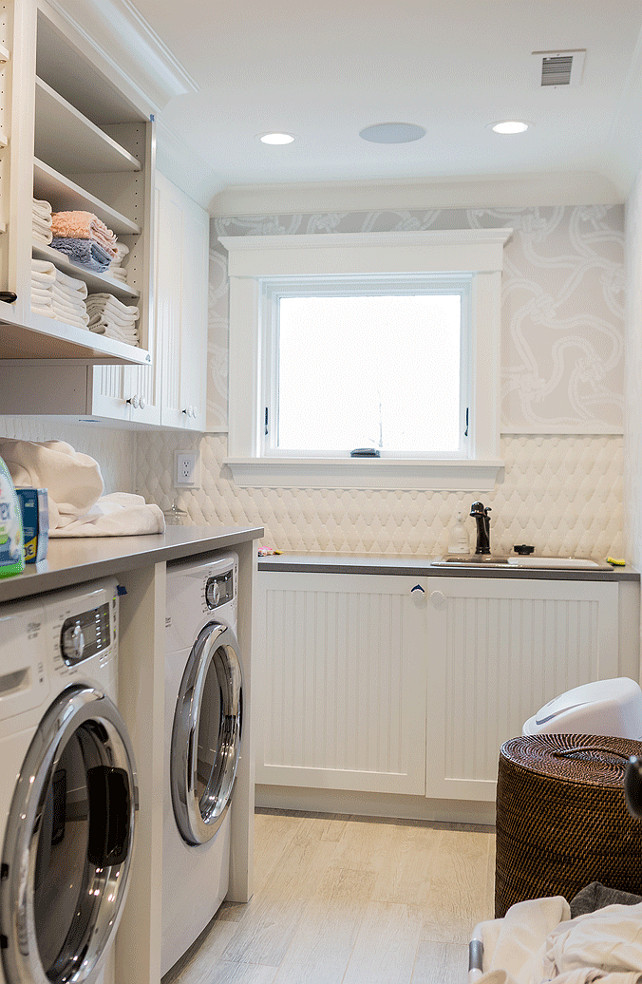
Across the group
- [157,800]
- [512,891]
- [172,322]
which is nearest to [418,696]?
[512,891]

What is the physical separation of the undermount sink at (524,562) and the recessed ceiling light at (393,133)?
156cm

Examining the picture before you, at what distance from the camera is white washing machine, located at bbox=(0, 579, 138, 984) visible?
1.28 m

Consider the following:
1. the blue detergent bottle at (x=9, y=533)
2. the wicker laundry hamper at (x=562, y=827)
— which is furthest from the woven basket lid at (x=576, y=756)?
the blue detergent bottle at (x=9, y=533)

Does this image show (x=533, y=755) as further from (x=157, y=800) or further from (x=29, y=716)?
(x=29, y=716)

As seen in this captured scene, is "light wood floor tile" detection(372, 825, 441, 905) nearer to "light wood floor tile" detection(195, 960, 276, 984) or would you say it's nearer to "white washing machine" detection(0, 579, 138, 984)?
"light wood floor tile" detection(195, 960, 276, 984)

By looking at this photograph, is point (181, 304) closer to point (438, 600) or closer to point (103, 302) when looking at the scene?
point (103, 302)

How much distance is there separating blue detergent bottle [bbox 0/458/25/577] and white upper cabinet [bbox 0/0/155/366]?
1.76 ft

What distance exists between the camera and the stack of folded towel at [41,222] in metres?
2.12

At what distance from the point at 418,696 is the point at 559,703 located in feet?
1.94

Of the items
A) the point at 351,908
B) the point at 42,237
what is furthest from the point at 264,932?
the point at 42,237

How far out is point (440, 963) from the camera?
224 centimetres

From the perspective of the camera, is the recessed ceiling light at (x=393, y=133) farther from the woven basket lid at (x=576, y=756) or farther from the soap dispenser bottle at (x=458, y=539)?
the woven basket lid at (x=576, y=756)

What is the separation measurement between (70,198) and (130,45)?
0.53 metres

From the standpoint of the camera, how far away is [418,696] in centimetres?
321
